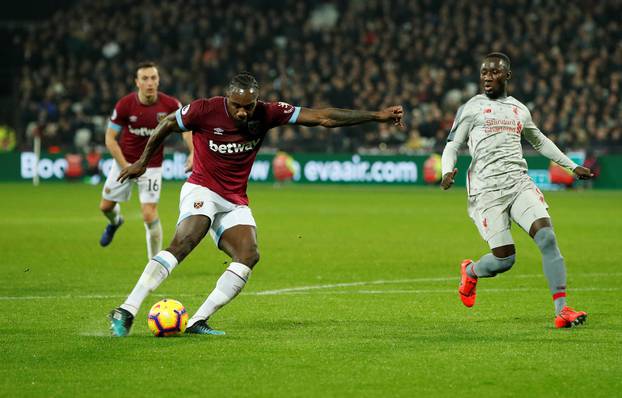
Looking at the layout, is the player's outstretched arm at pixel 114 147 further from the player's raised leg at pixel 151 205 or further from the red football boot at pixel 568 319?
the red football boot at pixel 568 319

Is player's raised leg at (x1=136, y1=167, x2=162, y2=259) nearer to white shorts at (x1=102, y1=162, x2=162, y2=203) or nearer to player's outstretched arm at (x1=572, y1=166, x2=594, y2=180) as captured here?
white shorts at (x1=102, y1=162, x2=162, y2=203)

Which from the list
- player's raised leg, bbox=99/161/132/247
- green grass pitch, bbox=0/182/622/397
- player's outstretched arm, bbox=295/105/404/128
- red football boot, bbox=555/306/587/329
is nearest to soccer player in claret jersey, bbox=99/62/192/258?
player's raised leg, bbox=99/161/132/247

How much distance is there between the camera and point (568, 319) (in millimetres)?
9180

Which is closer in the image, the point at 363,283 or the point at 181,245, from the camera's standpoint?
the point at 181,245

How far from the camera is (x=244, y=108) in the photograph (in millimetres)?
8828

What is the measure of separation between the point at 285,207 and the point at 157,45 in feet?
54.4

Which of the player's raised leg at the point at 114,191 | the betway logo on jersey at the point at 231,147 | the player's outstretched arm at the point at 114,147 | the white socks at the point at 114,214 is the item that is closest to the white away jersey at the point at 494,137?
the betway logo on jersey at the point at 231,147

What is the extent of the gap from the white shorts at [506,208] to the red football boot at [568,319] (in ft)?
2.65

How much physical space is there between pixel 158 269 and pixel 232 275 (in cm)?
62

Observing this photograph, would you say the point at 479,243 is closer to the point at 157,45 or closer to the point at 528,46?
the point at 528,46

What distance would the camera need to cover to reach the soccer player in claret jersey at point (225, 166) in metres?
8.86

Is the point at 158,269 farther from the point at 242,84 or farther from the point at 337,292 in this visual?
the point at 337,292

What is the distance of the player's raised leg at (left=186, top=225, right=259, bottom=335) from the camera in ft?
29.1

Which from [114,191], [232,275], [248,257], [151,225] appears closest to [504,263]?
[248,257]
